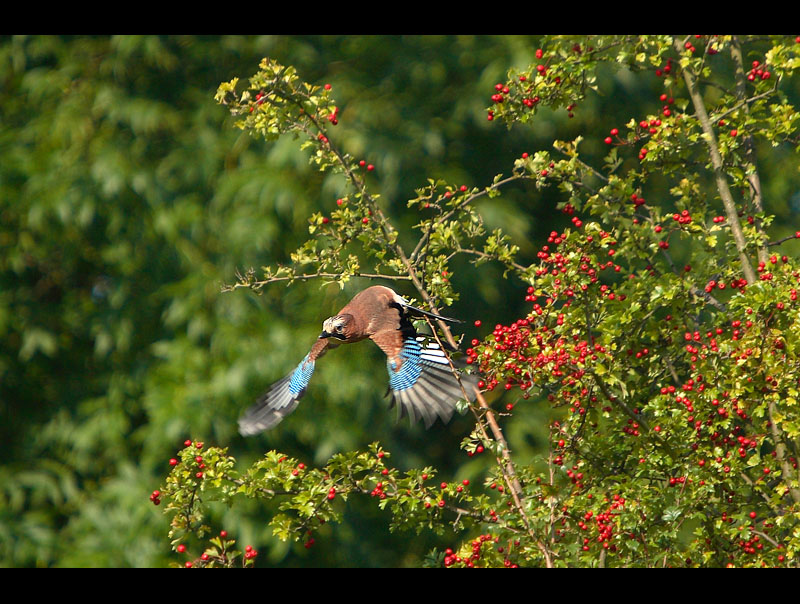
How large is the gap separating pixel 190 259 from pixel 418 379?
4667mm

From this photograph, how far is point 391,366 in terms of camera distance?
4574mm

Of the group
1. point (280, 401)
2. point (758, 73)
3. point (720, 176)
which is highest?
point (758, 73)

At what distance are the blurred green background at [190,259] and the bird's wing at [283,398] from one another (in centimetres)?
281

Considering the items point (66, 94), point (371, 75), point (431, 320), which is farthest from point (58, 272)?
point (431, 320)

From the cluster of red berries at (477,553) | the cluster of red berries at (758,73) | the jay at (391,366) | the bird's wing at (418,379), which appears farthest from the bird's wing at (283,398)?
the cluster of red berries at (758,73)

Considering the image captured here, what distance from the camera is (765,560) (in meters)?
3.11

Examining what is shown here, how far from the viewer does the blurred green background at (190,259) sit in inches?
324

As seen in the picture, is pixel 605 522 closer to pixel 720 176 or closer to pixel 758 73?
pixel 720 176

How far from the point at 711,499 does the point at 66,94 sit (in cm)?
761

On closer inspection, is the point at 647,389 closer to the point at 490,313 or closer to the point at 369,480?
the point at 369,480

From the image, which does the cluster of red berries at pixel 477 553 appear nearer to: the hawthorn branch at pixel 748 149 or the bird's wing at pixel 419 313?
the bird's wing at pixel 419 313

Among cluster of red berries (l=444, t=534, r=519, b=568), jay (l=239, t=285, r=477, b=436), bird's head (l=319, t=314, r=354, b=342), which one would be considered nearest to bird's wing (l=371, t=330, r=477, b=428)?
jay (l=239, t=285, r=477, b=436)

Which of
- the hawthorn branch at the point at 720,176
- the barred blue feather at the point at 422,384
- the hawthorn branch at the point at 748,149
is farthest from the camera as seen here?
the barred blue feather at the point at 422,384

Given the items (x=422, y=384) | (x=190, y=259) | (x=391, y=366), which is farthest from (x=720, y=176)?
(x=190, y=259)
